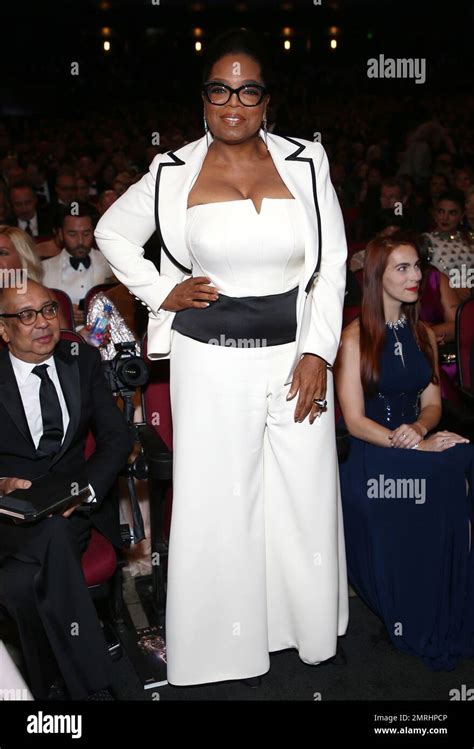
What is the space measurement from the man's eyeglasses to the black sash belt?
0.44 meters

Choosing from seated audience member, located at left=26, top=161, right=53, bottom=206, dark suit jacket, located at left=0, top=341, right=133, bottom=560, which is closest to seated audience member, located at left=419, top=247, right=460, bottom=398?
dark suit jacket, located at left=0, top=341, right=133, bottom=560

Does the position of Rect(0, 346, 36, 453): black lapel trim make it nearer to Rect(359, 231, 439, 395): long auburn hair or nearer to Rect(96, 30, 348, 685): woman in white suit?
Rect(96, 30, 348, 685): woman in white suit

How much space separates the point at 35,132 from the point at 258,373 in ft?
43.9

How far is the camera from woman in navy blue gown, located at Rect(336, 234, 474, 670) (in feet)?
8.30

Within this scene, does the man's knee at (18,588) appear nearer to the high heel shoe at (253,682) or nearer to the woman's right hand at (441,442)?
the high heel shoe at (253,682)

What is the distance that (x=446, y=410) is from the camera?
2795 millimetres

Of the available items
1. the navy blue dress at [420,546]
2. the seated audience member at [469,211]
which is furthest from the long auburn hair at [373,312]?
the seated audience member at [469,211]

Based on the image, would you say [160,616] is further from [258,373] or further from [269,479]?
[258,373]

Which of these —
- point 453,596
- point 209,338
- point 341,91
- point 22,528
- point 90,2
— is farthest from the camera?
point 341,91

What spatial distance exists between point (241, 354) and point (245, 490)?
365mm

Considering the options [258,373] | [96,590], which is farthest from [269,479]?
[96,590]

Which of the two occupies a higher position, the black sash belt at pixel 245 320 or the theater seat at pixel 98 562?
the black sash belt at pixel 245 320

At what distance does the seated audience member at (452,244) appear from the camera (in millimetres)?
4105

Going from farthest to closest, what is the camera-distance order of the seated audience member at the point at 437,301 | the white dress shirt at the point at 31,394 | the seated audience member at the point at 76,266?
the seated audience member at the point at 76,266
the seated audience member at the point at 437,301
the white dress shirt at the point at 31,394
